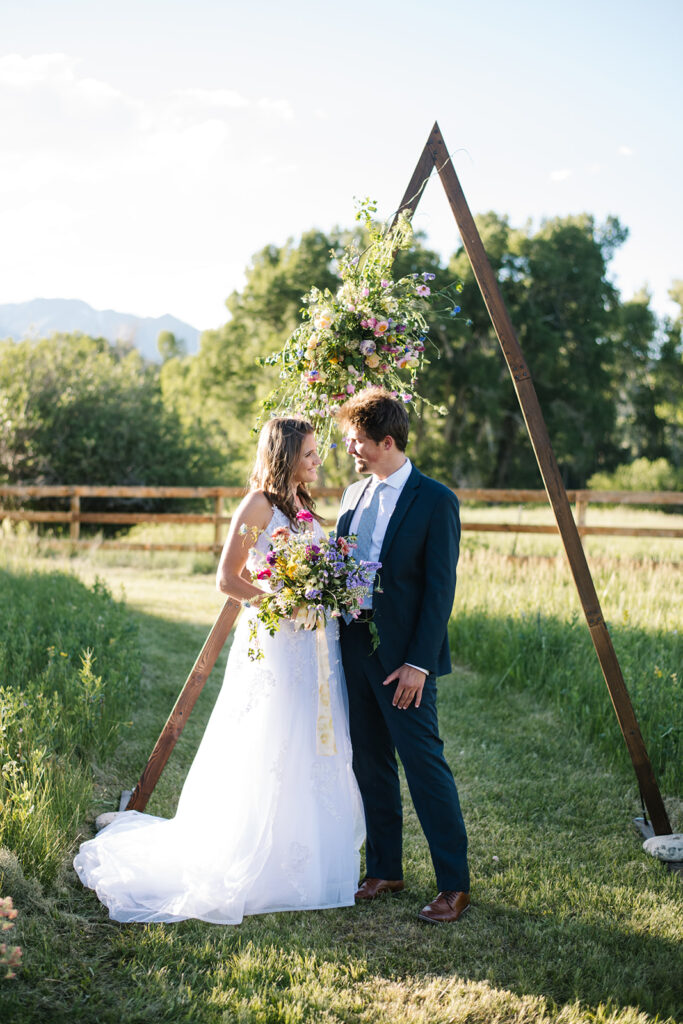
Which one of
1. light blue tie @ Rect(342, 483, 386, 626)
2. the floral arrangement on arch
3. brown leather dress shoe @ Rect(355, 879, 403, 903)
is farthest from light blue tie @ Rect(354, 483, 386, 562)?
brown leather dress shoe @ Rect(355, 879, 403, 903)

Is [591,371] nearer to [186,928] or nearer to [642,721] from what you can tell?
[642,721]

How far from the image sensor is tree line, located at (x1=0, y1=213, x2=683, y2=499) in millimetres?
27641

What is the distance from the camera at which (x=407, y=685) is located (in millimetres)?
3195

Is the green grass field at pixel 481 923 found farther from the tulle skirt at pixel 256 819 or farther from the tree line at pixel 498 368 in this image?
the tree line at pixel 498 368

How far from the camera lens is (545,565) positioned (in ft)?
31.1

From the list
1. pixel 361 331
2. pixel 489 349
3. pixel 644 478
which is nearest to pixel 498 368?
pixel 489 349

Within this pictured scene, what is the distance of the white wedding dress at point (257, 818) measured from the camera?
3.25 metres

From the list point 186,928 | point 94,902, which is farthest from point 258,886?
point 94,902

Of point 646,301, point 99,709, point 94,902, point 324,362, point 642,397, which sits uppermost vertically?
point 646,301

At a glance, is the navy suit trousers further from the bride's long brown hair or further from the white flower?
the white flower

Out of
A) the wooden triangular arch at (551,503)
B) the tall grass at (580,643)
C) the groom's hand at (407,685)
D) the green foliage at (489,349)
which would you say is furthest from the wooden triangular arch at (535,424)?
the green foliage at (489,349)

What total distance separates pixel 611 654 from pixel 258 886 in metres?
2.03

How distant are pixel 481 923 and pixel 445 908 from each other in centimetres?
16

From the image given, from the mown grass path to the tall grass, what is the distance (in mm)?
688
